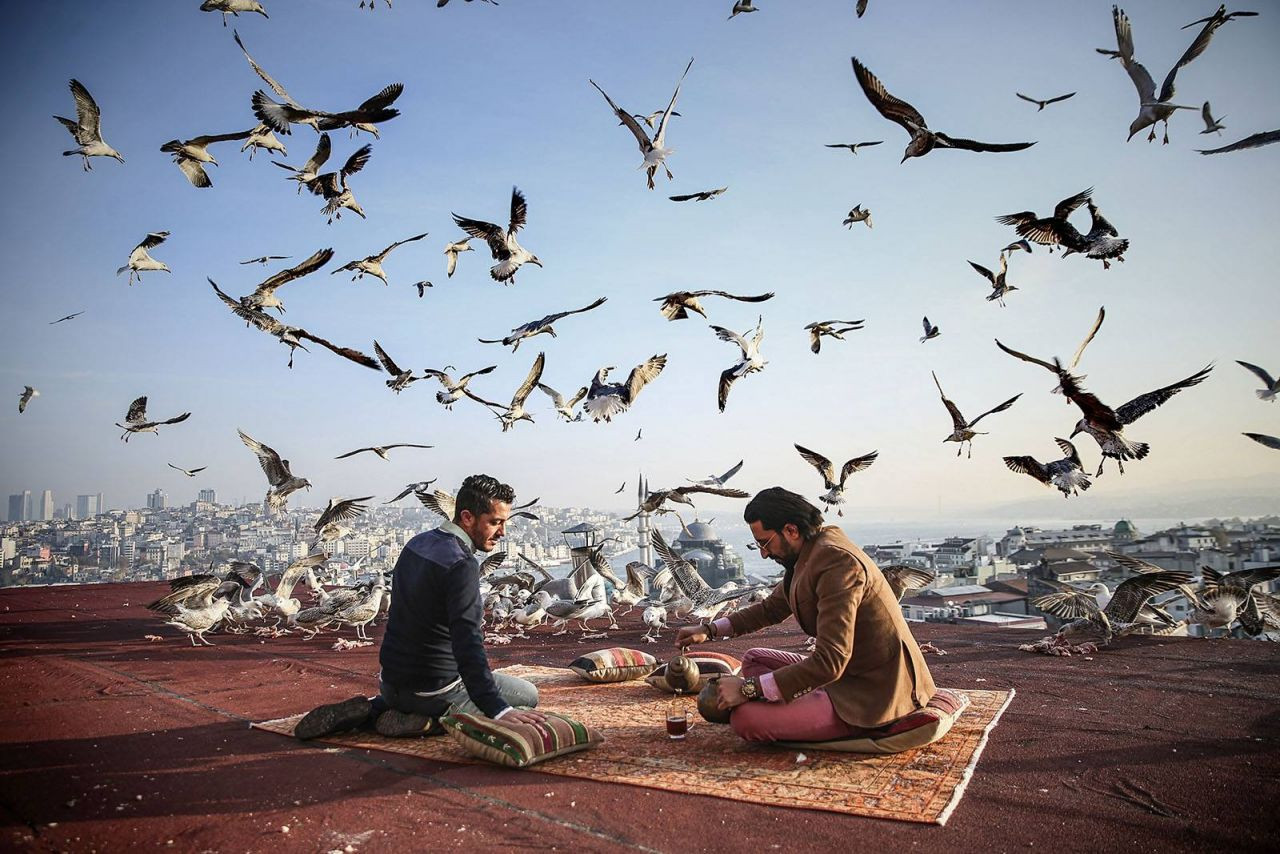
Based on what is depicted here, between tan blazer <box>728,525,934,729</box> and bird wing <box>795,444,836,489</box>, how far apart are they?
24.7ft

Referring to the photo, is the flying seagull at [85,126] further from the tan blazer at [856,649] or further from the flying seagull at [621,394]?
the tan blazer at [856,649]

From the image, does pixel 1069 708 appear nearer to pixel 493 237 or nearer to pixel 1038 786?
pixel 1038 786

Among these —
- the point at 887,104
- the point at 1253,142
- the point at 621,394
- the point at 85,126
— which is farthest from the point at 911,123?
the point at 85,126

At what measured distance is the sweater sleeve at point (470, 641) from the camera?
4.23 m

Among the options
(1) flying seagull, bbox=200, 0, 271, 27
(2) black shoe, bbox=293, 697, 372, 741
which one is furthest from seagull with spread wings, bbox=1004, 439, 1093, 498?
(1) flying seagull, bbox=200, 0, 271, 27

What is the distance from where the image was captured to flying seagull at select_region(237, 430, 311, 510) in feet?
36.5

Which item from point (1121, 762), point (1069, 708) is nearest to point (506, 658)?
point (1069, 708)

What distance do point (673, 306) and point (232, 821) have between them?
7.22 m

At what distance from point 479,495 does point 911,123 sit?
5308 millimetres

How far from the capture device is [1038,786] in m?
3.65

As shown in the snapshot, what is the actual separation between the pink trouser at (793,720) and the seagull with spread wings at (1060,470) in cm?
628

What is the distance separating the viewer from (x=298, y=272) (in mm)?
8859

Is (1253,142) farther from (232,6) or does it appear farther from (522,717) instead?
(232,6)

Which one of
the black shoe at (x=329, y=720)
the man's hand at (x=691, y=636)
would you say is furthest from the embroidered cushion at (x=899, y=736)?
the black shoe at (x=329, y=720)
